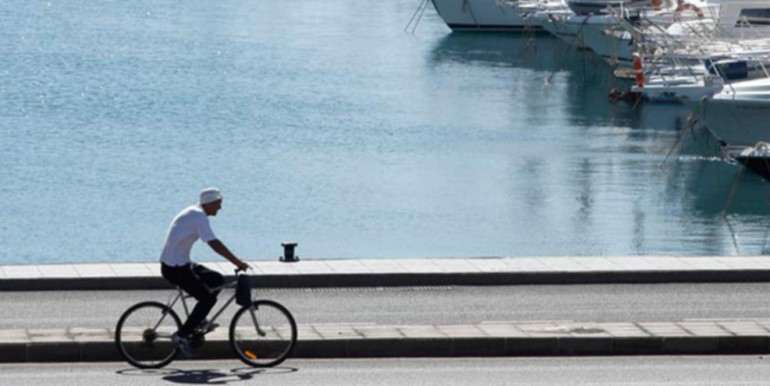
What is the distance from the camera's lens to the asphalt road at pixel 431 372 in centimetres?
1480

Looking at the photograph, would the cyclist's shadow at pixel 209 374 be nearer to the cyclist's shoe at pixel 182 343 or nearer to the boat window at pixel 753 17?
the cyclist's shoe at pixel 182 343

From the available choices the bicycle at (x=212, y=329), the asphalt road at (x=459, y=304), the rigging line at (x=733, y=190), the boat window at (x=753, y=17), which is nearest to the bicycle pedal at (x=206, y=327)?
the bicycle at (x=212, y=329)

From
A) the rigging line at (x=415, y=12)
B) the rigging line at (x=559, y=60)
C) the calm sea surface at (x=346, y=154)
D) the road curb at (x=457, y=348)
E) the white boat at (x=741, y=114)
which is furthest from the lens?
the rigging line at (x=415, y=12)

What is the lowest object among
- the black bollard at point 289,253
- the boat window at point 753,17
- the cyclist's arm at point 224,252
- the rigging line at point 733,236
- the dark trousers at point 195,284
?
the rigging line at point 733,236

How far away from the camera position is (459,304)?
18.6m

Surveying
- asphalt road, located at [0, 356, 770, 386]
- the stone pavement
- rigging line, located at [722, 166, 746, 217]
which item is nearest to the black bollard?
the stone pavement

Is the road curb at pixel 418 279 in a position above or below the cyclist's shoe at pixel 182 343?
below

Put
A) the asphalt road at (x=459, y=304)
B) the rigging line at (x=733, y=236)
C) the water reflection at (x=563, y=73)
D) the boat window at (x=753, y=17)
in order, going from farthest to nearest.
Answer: the water reflection at (x=563, y=73)
the boat window at (x=753, y=17)
the rigging line at (x=733, y=236)
the asphalt road at (x=459, y=304)

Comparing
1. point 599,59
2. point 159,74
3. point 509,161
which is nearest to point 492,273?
point 509,161

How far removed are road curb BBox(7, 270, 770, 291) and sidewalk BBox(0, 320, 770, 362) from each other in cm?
262

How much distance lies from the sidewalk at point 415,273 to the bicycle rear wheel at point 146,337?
364cm

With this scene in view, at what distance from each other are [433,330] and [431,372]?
121cm

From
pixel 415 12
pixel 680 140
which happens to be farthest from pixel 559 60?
pixel 415 12

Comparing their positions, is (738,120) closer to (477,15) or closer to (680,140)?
(680,140)
